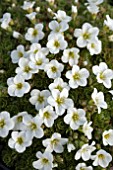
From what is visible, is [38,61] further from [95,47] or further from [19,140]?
[19,140]

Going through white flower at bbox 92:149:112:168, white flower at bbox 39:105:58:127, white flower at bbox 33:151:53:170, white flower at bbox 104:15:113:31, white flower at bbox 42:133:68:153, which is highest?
white flower at bbox 104:15:113:31

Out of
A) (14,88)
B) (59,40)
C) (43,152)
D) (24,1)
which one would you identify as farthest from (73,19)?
(43,152)

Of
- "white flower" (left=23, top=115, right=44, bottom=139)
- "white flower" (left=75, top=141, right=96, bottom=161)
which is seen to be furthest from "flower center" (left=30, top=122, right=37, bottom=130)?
"white flower" (left=75, top=141, right=96, bottom=161)

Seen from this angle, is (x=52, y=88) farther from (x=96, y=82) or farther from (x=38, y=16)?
(x=38, y=16)

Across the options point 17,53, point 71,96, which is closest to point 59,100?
point 71,96

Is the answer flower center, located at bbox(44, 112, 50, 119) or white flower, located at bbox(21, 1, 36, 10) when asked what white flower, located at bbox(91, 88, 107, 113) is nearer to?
flower center, located at bbox(44, 112, 50, 119)
